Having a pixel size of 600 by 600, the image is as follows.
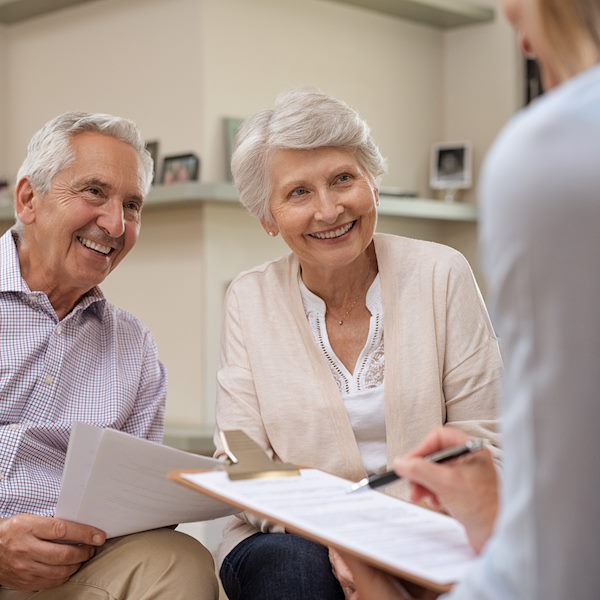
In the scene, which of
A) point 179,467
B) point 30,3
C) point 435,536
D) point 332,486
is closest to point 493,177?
point 435,536

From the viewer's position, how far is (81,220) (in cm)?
202

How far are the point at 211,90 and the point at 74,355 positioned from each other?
303 centimetres

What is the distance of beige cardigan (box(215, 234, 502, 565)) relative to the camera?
1929 millimetres

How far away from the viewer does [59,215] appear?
6.62 feet

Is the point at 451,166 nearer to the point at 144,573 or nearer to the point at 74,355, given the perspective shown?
the point at 74,355

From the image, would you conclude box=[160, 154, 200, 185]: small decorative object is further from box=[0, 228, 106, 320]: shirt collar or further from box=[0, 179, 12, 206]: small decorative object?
box=[0, 228, 106, 320]: shirt collar

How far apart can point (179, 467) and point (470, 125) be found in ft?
15.6

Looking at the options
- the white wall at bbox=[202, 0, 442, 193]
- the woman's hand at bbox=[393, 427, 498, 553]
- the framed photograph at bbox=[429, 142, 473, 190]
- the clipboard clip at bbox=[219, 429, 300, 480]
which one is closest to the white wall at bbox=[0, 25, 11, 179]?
the white wall at bbox=[202, 0, 442, 193]

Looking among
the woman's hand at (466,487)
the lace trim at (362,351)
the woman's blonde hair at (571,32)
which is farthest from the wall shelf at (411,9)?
the woman's blonde hair at (571,32)

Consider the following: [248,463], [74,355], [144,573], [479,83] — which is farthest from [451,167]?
[248,463]

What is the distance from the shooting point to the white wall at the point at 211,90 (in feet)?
15.8

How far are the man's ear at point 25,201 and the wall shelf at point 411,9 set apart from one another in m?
3.50

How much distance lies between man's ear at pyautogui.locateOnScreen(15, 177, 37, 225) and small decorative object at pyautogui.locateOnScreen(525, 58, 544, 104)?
408 cm

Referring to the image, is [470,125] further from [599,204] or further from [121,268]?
A: [599,204]
